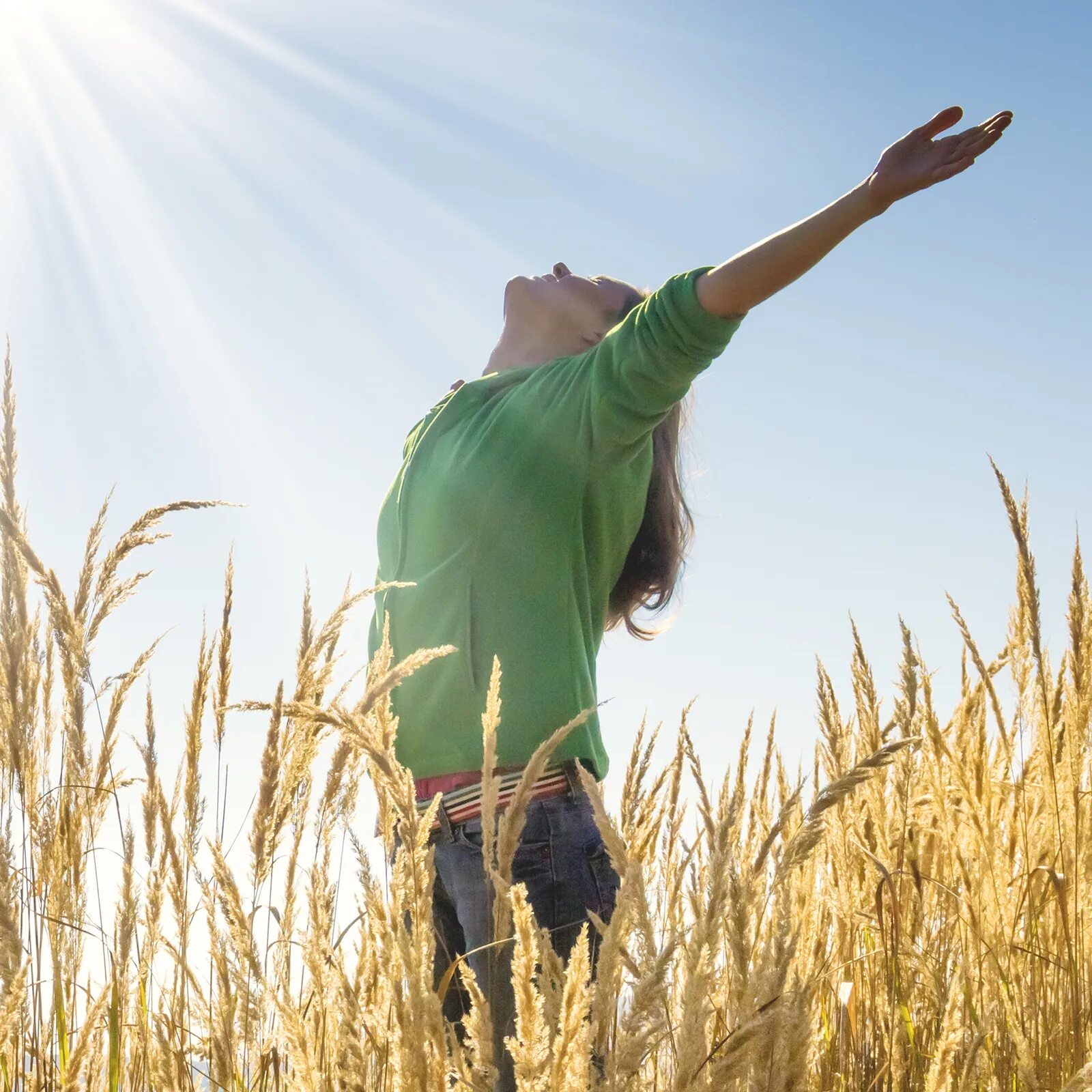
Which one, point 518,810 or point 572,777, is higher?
point 572,777

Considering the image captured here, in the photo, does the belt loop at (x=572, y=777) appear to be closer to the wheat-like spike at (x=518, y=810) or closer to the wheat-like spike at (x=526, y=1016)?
the wheat-like spike at (x=518, y=810)

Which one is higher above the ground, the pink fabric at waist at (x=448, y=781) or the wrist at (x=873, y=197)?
the wrist at (x=873, y=197)

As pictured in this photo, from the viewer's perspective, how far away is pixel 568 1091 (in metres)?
0.77

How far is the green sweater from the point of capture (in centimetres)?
175

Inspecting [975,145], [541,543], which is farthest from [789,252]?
[541,543]

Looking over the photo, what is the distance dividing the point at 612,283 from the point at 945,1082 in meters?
1.98

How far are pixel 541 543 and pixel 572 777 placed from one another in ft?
1.42

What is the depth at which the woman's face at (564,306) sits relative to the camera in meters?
2.42

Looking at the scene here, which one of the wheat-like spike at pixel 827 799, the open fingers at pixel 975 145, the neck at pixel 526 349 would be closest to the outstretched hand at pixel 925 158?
the open fingers at pixel 975 145

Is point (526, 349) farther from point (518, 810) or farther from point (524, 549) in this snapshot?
point (518, 810)

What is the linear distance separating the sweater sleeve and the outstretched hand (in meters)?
0.29

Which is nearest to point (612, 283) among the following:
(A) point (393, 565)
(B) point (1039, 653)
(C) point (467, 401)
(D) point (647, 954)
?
(C) point (467, 401)

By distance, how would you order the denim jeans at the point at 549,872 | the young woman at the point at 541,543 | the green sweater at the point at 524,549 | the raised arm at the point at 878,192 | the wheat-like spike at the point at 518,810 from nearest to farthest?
1. the wheat-like spike at the point at 518,810
2. the raised arm at the point at 878,192
3. the young woman at the point at 541,543
4. the denim jeans at the point at 549,872
5. the green sweater at the point at 524,549

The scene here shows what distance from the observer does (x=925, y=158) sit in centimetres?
134
